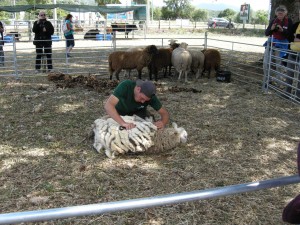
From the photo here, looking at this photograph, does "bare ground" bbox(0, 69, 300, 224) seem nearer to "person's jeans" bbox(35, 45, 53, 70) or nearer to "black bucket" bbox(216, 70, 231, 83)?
"black bucket" bbox(216, 70, 231, 83)

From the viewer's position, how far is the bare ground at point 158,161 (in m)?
3.35

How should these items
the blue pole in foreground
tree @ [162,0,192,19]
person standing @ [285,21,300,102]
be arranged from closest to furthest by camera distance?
1. the blue pole in foreground
2. person standing @ [285,21,300,102]
3. tree @ [162,0,192,19]

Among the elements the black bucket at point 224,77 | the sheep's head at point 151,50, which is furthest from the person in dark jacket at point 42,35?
the black bucket at point 224,77

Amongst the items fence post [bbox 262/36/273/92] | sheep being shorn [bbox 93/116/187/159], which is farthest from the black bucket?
sheep being shorn [bbox 93/116/187/159]

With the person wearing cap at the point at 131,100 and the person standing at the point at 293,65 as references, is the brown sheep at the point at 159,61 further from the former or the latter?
the person wearing cap at the point at 131,100

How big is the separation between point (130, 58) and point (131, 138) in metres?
4.97

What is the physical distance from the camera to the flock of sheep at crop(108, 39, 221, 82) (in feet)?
29.5

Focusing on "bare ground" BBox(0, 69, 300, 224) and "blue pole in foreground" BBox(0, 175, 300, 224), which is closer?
"blue pole in foreground" BBox(0, 175, 300, 224)

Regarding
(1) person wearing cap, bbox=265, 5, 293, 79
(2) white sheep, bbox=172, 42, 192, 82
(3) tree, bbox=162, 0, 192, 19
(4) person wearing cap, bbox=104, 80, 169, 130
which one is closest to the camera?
(4) person wearing cap, bbox=104, 80, 169, 130

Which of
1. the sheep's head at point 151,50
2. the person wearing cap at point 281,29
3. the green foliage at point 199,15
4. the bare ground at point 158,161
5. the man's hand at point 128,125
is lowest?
the bare ground at point 158,161

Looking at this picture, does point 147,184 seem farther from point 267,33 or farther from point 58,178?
point 267,33

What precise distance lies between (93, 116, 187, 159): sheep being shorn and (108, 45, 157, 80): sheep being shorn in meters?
Result: 4.48

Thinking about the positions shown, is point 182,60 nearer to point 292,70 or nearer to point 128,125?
point 292,70

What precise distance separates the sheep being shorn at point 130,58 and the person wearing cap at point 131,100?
4.45 m
